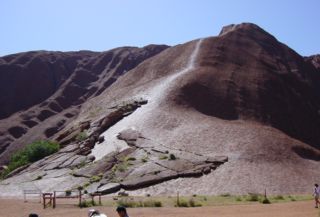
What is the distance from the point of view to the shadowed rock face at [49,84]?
12619cm

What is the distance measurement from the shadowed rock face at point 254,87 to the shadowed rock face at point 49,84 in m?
43.9

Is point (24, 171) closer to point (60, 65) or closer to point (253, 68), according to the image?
point (253, 68)

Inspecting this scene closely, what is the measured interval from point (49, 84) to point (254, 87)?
286 ft

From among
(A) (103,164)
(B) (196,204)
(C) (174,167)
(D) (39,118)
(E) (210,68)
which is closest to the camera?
(B) (196,204)

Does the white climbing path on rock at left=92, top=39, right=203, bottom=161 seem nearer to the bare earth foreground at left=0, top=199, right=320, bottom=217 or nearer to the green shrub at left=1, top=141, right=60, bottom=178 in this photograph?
the green shrub at left=1, top=141, right=60, bottom=178

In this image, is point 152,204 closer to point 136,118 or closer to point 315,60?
point 136,118

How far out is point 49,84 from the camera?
156 m

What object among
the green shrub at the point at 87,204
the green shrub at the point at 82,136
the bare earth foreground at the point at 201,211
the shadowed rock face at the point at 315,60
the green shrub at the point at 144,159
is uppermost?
the shadowed rock face at the point at 315,60

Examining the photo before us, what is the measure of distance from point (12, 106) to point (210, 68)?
3014 inches

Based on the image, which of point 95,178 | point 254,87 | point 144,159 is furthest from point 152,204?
point 254,87

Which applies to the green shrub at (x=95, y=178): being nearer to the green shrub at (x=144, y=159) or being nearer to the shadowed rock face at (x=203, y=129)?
the shadowed rock face at (x=203, y=129)

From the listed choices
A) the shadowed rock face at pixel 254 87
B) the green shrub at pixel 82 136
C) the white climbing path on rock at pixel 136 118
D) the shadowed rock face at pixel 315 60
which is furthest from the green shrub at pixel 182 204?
the shadowed rock face at pixel 315 60

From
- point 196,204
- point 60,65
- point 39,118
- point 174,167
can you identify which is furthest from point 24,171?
point 60,65

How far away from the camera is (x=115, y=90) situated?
96.4 m
